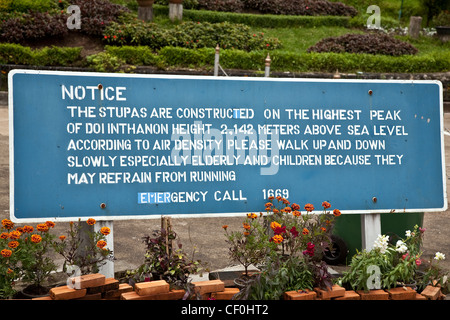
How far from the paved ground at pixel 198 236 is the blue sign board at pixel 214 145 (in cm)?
132

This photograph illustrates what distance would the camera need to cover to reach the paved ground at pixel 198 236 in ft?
21.0

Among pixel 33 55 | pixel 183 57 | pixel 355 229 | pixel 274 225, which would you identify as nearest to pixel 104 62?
pixel 33 55

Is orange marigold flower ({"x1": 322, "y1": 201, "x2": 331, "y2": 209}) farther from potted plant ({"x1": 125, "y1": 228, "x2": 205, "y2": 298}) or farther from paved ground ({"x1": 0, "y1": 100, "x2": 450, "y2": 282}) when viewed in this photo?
paved ground ({"x1": 0, "y1": 100, "x2": 450, "y2": 282})

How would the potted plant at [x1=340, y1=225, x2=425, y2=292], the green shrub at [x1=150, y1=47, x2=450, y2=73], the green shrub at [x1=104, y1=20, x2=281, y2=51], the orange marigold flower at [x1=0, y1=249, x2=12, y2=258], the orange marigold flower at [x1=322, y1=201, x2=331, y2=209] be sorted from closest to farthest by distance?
the orange marigold flower at [x1=0, y1=249, x2=12, y2=258]
the potted plant at [x1=340, y1=225, x2=425, y2=292]
the orange marigold flower at [x1=322, y1=201, x2=331, y2=209]
the green shrub at [x1=150, y1=47, x2=450, y2=73]
the green shrub at [x1=104, y1=20, x2=281, y2=51]

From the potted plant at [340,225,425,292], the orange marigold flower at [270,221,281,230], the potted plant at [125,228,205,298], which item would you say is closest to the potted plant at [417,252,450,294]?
the potted plant at [340,225,425,292]

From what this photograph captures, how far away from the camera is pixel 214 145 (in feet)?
15.6

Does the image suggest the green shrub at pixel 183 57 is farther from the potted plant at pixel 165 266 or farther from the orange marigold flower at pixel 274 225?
the orange marigold flower at pixel 274 225

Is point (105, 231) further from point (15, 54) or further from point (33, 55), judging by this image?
point (15, 54)

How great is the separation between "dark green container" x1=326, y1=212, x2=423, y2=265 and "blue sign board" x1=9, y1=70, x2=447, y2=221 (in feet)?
2.96

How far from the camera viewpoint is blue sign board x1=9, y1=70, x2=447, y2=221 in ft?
14.5

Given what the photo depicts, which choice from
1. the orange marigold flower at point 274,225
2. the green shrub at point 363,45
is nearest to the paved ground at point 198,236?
the orange marigold flower at point 274,225

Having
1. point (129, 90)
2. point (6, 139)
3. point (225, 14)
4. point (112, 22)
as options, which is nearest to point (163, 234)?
point (129, 90)
